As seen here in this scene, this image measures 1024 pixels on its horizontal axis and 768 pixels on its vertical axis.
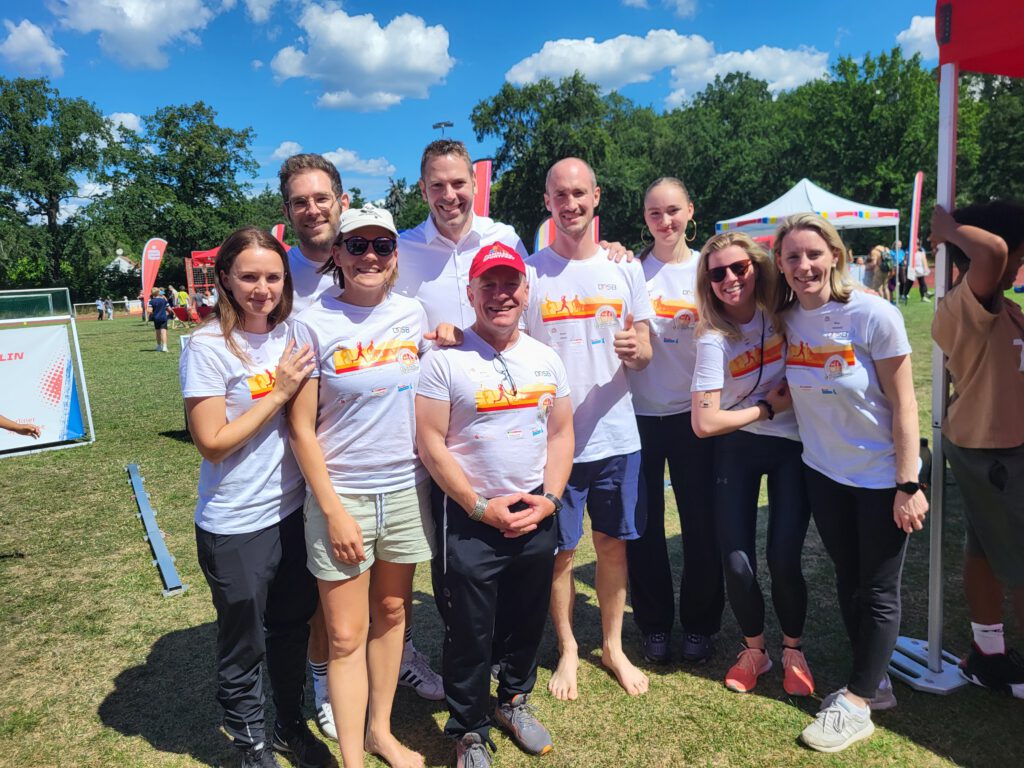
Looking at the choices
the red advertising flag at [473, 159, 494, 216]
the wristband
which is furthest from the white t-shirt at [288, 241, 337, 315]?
the red advertising flag at [473, 159, 494, 216]

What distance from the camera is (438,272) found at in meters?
3.19

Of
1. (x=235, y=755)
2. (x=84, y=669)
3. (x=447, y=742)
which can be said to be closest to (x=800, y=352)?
(x=447, y=742)

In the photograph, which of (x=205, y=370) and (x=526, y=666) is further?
(x=526, y=666)

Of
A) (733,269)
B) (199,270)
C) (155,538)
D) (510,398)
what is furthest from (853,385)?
(199,270)

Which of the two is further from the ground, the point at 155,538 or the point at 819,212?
the point at 819,212

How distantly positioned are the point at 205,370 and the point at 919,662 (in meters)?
3.59

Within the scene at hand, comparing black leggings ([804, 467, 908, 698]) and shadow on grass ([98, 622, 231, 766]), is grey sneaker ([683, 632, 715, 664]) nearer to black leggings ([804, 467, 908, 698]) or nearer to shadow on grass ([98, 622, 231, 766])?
black leggings ([804, 467, 908, 698])

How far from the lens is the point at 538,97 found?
51062 millimetres

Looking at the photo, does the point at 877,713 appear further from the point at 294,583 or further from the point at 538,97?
the point at 538,97

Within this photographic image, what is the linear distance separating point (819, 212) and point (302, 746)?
61.4 feet

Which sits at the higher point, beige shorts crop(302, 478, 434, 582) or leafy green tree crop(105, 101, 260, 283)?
leafy green tree crop(105, 101, 260, 283)

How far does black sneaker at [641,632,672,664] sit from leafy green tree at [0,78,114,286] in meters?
56.8

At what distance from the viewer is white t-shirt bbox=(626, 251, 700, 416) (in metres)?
3.38

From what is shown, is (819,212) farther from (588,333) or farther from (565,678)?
(565,678)
